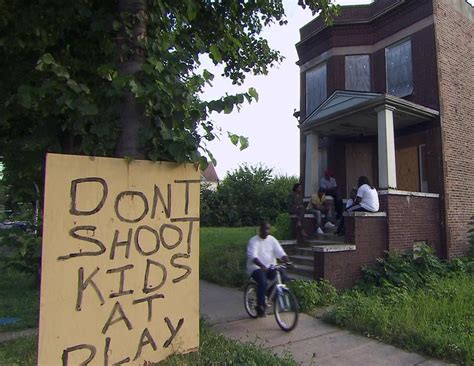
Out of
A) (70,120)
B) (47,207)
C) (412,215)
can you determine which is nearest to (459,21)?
(412,215)

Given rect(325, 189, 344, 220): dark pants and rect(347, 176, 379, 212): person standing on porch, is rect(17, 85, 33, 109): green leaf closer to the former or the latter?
rect(347, 176, 379, 212): person standing on porch

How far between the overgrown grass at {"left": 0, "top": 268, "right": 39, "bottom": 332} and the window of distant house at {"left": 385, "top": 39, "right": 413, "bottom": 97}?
10396 mm

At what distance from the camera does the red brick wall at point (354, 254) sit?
840 centimetres

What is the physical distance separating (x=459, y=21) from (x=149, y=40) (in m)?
10.8

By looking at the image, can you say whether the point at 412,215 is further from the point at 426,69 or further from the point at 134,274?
the point at 134,274

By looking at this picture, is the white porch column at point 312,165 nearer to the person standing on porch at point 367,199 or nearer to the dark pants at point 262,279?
the person standing on porch at point 367,199

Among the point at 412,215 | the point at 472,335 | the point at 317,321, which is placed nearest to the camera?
the point at 472,335

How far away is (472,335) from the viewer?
214 inches

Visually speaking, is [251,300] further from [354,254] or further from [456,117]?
[456,117]

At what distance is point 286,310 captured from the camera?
250 inches

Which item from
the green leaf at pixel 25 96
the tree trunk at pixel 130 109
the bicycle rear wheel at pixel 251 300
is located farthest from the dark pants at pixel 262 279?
the green leaf at pixel 25 96

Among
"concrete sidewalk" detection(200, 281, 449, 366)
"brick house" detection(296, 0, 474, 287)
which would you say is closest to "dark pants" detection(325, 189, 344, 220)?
"brick house" detection(296, 0, 474, 287)

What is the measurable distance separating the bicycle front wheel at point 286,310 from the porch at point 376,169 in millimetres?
2137

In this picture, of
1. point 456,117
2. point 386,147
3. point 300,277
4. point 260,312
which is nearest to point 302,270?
point 300,277
